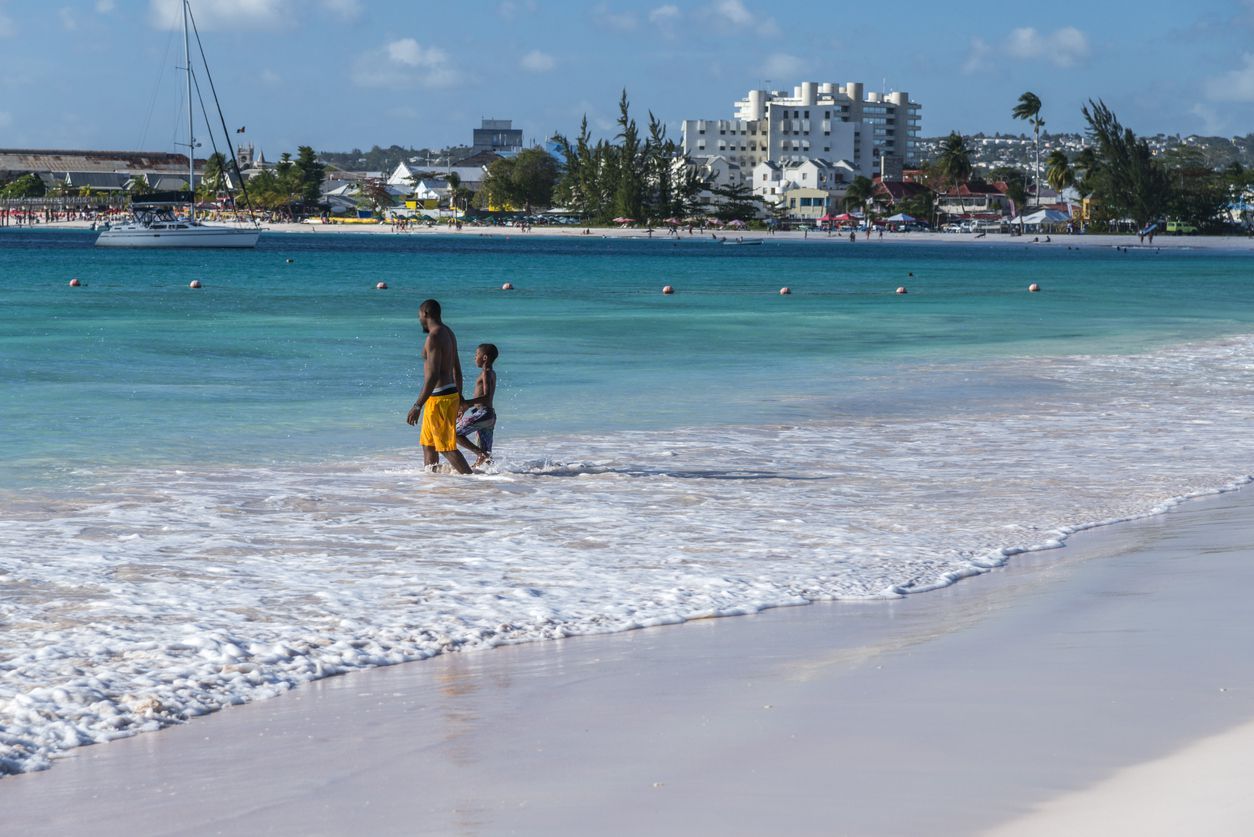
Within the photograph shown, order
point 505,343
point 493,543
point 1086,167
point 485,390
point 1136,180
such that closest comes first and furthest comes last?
point 493,543, point 485,390, point 505,343, point 1136,180, point 1086,167

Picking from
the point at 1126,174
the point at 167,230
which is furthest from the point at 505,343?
the point at 1126,174

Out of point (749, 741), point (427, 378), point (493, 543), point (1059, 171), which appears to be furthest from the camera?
point (1059, 171)

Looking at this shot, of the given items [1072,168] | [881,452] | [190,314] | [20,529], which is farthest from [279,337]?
[1072,168]

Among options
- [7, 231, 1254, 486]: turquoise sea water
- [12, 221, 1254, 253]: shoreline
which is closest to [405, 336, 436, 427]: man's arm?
[7, 231, 1254, 486]: turquoise sea water

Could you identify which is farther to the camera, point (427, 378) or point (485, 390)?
point (485, 390)

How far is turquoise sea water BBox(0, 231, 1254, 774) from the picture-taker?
7441mm

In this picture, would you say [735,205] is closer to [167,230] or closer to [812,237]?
[812,237]

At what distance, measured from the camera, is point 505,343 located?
103 feet

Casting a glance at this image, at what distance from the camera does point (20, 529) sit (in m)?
10.1

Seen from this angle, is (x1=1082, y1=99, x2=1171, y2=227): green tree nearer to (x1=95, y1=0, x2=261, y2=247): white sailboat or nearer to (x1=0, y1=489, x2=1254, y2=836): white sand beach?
(x1=95, y1=0, x2=261, y2=247): white sailboat

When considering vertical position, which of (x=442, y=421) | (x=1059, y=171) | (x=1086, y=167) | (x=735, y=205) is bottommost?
(x=442, y=421)

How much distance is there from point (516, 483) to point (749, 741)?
7027mm

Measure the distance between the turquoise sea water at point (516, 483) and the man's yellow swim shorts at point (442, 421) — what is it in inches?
15.6

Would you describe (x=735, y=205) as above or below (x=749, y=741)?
above
